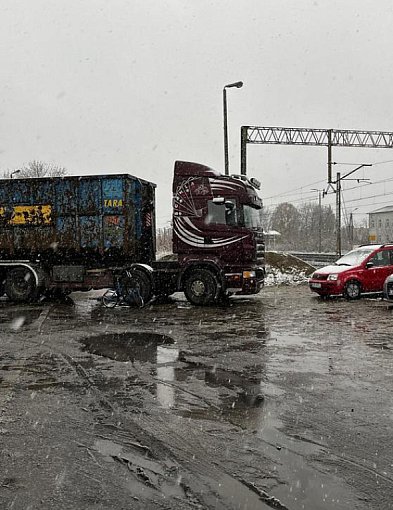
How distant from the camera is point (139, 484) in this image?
3666 millimetres

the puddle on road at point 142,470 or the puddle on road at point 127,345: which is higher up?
the puddle on road at point 127,345

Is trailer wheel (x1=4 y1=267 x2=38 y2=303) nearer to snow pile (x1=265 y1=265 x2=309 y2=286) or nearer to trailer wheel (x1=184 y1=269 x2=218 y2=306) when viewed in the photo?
trailer wheel (x1=184 y1=269 x2=218 y2=306)

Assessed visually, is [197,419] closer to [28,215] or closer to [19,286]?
[28,215]

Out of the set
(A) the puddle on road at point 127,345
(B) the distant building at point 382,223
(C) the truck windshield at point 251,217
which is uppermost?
(B) the distant building at point 382,223

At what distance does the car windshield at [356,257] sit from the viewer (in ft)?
53.5

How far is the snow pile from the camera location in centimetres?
2237

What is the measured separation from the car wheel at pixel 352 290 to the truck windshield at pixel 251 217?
331cm

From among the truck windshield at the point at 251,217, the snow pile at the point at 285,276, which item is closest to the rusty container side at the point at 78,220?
the truck windshield at the point at 251,217

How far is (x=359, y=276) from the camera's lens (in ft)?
52.2

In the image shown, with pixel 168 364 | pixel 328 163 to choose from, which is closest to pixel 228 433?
pixel 168 364

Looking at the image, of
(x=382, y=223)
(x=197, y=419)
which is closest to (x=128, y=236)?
(x=197, y=419)

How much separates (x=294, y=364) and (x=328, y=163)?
2495 centimetres

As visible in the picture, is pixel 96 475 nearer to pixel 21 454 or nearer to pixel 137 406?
pixel 21 454

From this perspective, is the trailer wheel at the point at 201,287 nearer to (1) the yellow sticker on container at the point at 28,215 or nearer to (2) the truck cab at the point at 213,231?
(2) the truck cab at the point at 213,231
